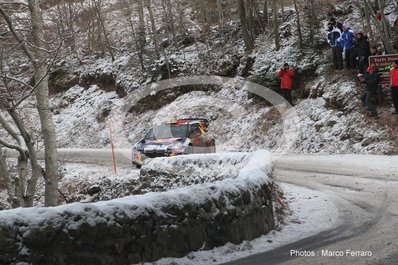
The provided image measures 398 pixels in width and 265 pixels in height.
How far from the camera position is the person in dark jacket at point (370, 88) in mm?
16766

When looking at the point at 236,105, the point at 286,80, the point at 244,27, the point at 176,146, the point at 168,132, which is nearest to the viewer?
the point at 176,146

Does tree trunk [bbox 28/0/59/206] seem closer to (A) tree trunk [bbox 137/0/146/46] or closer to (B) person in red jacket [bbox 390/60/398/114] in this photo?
(B) person in red jacket [bbox 390/60/398/114]

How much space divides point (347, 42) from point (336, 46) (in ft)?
2.45

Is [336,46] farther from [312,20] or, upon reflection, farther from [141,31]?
[141,31]

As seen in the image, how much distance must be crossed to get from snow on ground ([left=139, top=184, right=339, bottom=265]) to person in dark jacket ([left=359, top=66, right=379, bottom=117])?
6.83 metres

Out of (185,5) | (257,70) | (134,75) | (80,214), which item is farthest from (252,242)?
(185,5)

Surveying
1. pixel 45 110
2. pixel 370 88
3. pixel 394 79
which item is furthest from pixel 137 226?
pixel 370 88

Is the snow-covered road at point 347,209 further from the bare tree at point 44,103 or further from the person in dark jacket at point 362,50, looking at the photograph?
the bare tree at point 44,103

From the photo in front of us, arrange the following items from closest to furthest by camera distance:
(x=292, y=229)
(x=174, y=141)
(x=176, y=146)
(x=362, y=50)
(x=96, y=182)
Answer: (x=292, y=229) < (x=176, y=146) < (x=174, y=141) < (x=96, y=182) < (x=362, y=50)

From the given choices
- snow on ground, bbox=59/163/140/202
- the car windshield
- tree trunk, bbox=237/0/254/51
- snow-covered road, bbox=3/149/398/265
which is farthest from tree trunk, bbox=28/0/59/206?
tree trunk, bbox=237/0/254/51

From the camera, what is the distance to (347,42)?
19.5 metres

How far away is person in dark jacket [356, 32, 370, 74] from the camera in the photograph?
59.8ft

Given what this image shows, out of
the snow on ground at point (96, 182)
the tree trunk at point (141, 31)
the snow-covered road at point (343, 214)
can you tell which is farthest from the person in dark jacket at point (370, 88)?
the tree trunk at point (141, 31)

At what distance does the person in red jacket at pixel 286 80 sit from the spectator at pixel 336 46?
1.94 meters
